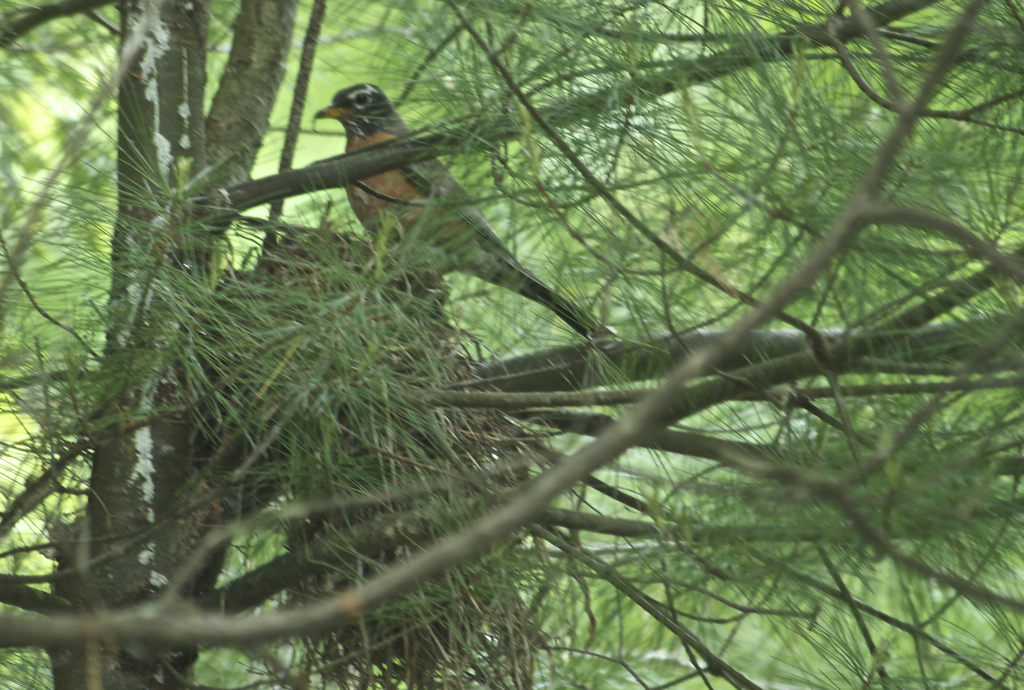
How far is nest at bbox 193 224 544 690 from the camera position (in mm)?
1628

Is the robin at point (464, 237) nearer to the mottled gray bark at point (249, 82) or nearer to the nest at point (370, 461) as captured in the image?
the nest at point (370, 461)

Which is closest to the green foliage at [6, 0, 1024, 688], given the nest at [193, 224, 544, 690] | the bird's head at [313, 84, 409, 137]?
the nest at [193, 224, 544, 690]

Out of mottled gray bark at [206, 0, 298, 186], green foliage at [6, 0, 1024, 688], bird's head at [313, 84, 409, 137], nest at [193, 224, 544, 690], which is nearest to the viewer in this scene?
green foliage at [6, 0, 1024, 688]

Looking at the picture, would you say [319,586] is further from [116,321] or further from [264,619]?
[264,619]

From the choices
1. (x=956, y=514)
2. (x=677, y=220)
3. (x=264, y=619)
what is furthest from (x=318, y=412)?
(x=264, y=619)

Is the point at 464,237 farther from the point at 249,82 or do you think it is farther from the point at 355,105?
the point at 355,105

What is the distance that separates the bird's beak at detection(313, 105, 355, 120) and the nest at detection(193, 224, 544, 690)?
1.58 metres

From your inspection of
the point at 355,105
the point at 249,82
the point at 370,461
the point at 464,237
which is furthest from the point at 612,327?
the point at 355,105

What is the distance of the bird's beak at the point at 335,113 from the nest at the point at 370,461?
1583 mm

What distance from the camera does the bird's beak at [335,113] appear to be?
3371 mm

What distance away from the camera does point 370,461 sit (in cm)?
182

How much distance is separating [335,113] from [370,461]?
1.96 meters

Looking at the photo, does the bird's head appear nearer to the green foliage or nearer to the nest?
the green foliage

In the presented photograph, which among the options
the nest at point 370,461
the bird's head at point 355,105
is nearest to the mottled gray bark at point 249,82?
the nest at point 370,461
